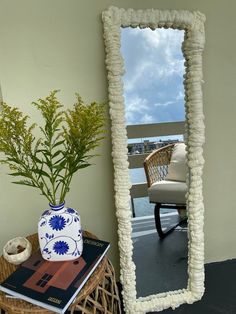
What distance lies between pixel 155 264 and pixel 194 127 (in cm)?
72

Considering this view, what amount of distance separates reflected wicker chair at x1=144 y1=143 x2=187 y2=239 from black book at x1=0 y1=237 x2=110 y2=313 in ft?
1.35

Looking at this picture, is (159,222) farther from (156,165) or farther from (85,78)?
(85,78)

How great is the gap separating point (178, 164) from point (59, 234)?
2.22 feet

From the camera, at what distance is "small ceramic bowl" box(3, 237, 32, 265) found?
102cm

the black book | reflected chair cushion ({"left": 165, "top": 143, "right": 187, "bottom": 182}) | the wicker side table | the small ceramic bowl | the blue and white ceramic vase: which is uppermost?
reflected chair cushion ({"left": 165, "top": 143, "right": 187, "bottom": 182})

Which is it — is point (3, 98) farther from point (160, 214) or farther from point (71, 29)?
point (160, 214)

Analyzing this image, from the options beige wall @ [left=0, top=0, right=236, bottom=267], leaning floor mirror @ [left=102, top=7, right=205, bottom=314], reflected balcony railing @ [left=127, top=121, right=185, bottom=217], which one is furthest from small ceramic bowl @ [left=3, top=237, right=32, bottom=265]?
reflected balcony railing @ [left=127, top=121, right=185, bottom=217]

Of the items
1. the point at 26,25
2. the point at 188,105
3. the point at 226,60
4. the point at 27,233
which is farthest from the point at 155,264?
the point at 26,25

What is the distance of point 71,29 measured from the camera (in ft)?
3.97

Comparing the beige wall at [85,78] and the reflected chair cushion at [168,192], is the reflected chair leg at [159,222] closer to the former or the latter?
the reflected chair cushion at [168,192]

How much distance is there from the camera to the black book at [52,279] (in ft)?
2.79

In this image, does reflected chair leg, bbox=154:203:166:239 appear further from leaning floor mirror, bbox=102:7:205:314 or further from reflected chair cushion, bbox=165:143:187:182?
reflected chair cushion, bbox=165:143:187:182

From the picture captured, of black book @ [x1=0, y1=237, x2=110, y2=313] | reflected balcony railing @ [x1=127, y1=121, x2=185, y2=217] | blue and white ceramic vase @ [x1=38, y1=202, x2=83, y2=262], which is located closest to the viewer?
black book @ [x1=0, y1=237, x2=110, y2=313]

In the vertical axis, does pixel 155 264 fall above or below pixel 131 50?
below
